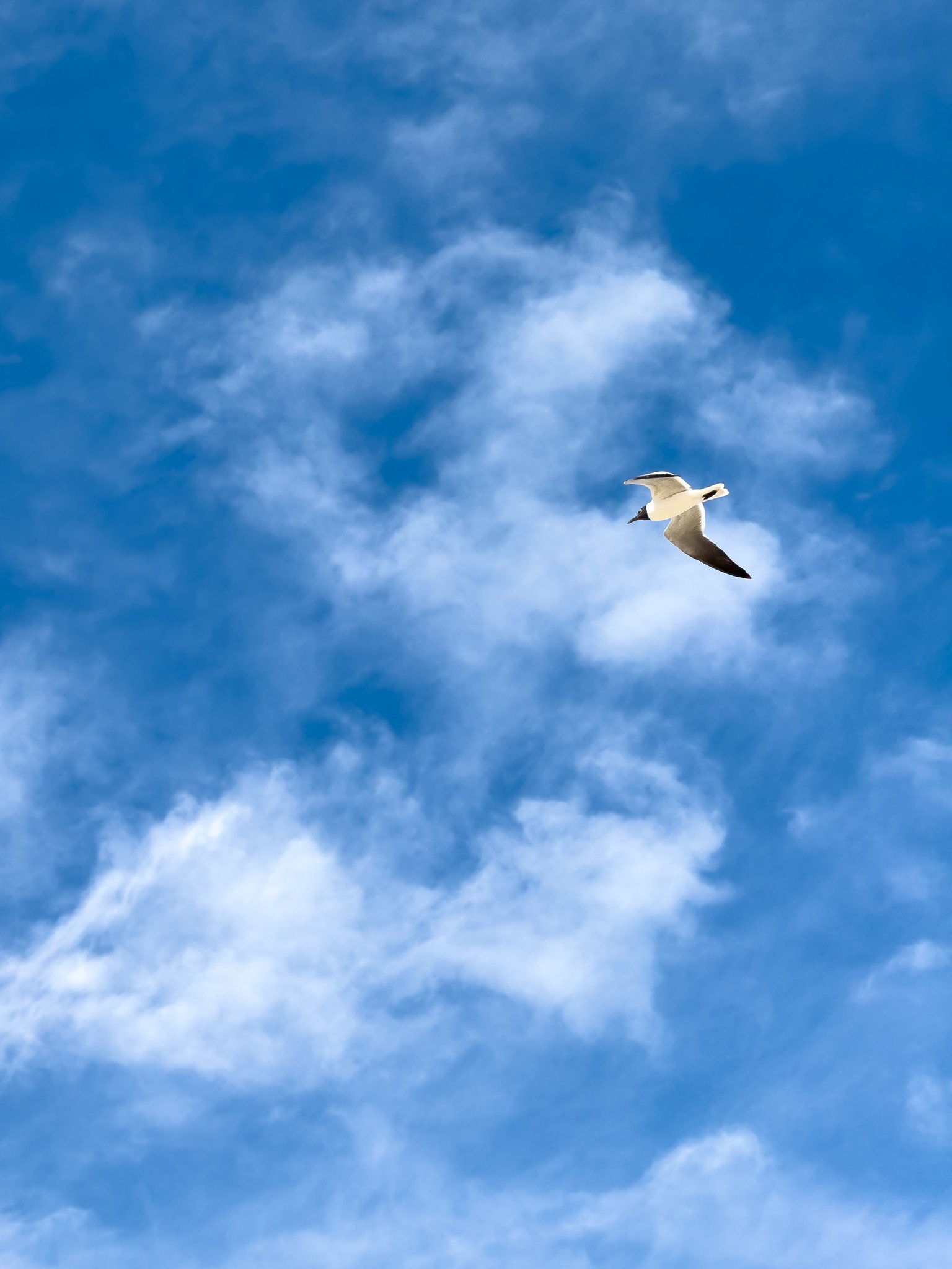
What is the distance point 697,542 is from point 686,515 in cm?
139

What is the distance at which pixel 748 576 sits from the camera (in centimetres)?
5553

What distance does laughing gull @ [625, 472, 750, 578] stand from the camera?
53312 millimetres

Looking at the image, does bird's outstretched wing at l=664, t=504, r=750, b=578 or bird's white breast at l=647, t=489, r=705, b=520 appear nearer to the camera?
bird's white breast at l=647, t=489, r=705, b=520

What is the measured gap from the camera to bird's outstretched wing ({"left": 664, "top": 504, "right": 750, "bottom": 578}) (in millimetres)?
56062

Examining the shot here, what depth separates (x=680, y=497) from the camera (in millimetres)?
54281

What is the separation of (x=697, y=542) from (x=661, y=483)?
4.70 metres

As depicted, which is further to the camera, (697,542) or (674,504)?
(697,542)

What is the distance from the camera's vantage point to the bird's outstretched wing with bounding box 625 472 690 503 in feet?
170

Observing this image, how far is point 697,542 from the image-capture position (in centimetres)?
5688

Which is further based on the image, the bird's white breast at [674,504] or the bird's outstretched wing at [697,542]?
the bird's outstretched wing at [697,542]

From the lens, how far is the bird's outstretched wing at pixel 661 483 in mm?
51750

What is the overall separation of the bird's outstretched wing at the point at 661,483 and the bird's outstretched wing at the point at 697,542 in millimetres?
2007

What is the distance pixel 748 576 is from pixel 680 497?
465cm

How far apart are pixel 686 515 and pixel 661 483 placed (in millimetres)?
3540
